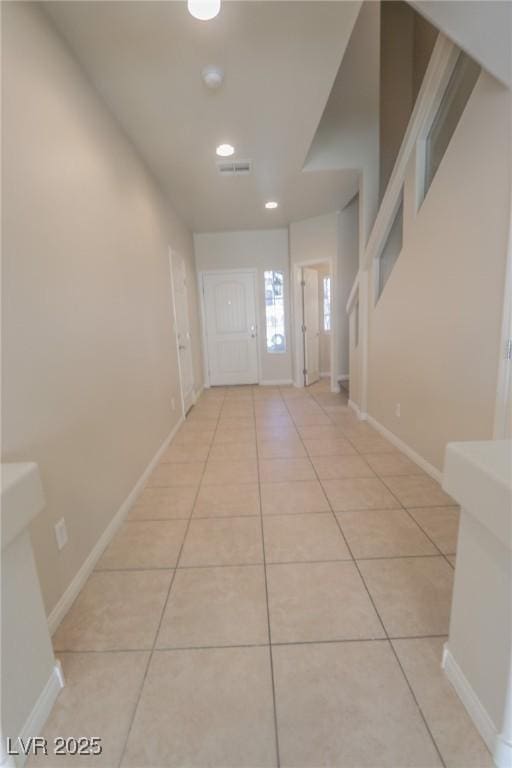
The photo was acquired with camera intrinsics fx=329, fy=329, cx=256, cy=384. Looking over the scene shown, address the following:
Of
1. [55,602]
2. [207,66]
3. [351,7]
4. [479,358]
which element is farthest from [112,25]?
[55,602]

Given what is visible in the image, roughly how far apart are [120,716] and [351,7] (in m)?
2.91

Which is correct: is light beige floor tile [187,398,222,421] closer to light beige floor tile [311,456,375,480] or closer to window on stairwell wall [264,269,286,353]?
window on stairwell wall [264,269,286,353]

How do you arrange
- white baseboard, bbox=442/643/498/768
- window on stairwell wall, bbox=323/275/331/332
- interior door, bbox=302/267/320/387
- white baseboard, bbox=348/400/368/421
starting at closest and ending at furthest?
white baseboard, bbox=442/643/498/768
white baseboard, bbox=348/400/368/421
interior door, bbox=302/267/320/387
window on stairwell wall, bbox=323/275/331/332

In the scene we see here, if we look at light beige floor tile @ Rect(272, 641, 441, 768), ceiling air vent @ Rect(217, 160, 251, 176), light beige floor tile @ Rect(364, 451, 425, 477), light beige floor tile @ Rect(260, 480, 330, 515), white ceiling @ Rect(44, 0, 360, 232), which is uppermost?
ceiling air vent @ Rect(217, 160, 251, 176)

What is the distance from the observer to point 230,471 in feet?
8.45

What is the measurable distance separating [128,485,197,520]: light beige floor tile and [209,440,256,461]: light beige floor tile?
547mm

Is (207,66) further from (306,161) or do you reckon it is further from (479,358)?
(479,358)

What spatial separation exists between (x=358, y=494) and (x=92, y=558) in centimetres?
157

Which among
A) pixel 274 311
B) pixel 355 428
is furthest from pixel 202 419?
pixel 274 311

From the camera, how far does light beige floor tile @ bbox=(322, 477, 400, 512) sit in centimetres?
201

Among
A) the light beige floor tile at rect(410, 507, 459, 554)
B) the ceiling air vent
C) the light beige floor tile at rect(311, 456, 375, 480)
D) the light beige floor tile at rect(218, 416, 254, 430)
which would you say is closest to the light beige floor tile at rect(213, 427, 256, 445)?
the light beige floor tile at rect(218, 416, 254, 430)

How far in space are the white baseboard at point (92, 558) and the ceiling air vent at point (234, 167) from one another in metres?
2.71

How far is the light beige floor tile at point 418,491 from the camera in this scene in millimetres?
2006

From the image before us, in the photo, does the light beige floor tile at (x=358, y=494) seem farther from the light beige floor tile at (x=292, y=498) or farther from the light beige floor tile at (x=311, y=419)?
the light beige floor tile at (x=311, y=419)
